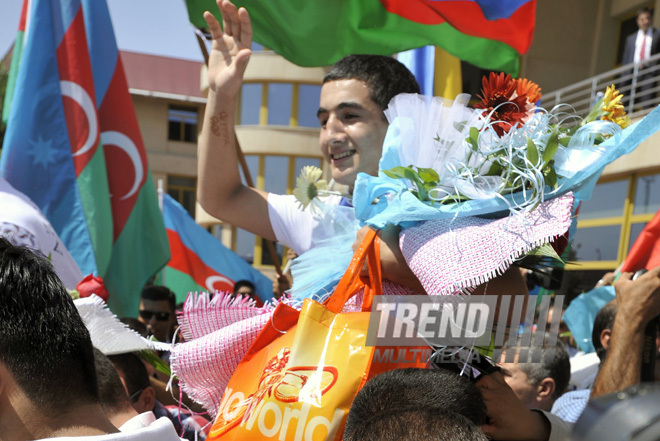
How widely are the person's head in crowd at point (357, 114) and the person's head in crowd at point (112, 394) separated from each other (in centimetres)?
104

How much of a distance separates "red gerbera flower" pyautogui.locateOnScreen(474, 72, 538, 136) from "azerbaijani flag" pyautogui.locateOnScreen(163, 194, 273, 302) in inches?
240

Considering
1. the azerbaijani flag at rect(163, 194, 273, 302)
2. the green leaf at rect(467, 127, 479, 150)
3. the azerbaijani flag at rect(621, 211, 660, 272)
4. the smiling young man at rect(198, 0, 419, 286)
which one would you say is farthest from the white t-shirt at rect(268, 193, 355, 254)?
the azerbaijani flag at rect(163, 194, 273, 302)

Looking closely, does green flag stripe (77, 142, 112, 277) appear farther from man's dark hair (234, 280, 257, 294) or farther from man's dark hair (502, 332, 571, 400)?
man's dark hair (502, 332, 571, 400)

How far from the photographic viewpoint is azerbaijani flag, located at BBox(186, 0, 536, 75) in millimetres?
3412

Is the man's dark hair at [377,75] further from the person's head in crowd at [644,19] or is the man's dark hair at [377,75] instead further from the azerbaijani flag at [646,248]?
the person's head in crowd at [644,19]

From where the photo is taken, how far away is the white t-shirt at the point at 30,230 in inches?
129

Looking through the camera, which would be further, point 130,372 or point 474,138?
point 130,372

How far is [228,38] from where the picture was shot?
7.51ft

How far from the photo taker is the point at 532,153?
1.67 meters

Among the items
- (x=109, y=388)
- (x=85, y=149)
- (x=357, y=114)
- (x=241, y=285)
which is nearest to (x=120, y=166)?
(x=85, y=149)

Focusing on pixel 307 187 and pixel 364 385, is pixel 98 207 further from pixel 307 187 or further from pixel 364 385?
pixel 364 385

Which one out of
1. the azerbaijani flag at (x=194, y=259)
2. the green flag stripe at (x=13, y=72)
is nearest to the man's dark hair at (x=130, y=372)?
the green flag stripe at (x=13, y=72)

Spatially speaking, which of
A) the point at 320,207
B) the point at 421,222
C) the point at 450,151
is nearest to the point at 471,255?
the point at 421,222

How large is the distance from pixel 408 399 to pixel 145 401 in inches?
79.9
